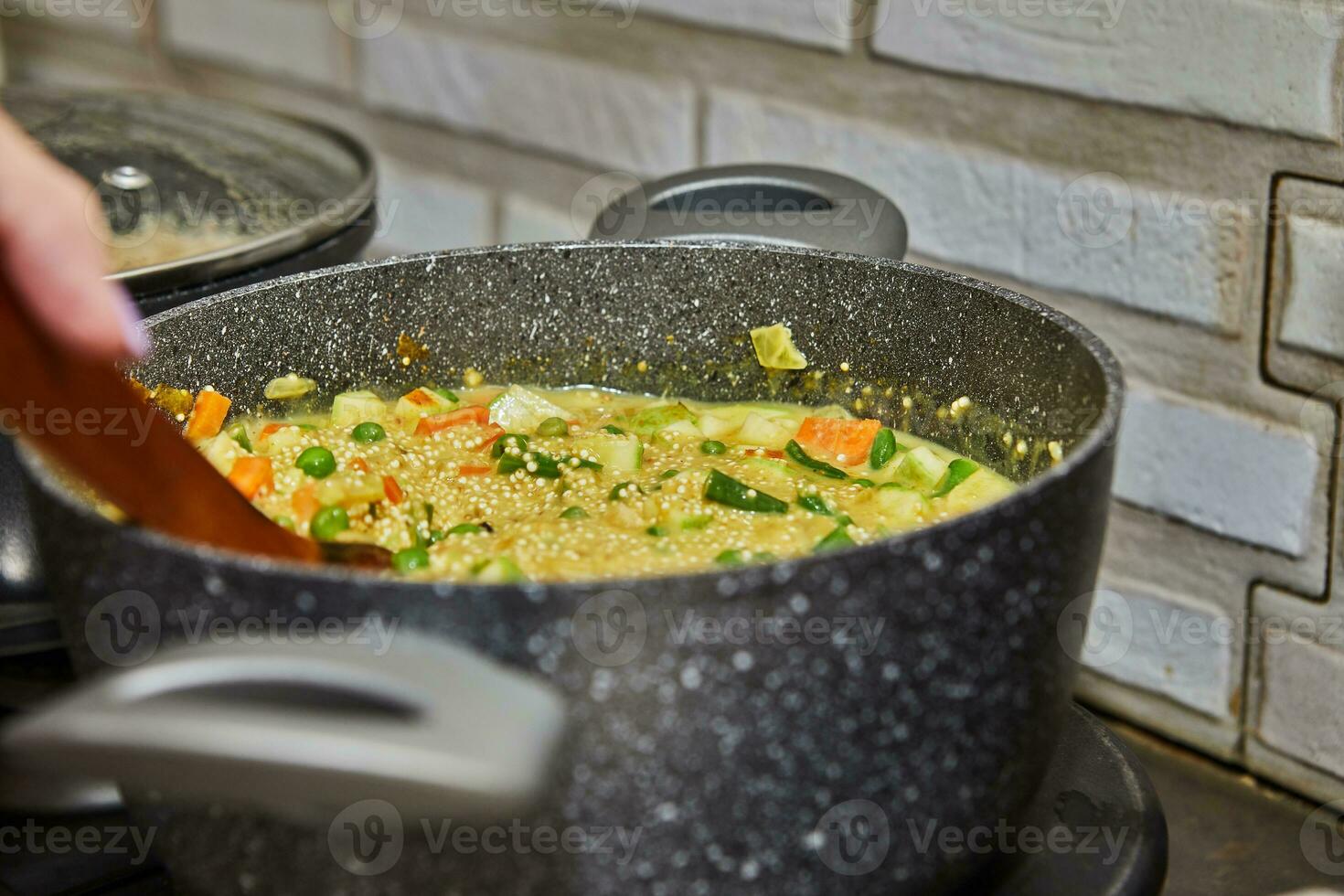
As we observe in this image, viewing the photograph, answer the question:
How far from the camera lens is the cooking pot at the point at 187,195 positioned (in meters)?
1.05

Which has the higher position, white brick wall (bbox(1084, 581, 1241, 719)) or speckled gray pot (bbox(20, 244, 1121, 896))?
speckled gray pot (bbox(20, 244, 1121, 896))

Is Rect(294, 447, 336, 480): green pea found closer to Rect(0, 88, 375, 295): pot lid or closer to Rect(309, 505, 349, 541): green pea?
Rect(309, 505, 349, 541): green pea

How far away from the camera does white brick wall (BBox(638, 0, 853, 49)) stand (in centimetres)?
149

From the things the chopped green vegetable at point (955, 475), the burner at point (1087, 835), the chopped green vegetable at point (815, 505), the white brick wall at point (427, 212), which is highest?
the chopped green vegetable at point (815, 505)


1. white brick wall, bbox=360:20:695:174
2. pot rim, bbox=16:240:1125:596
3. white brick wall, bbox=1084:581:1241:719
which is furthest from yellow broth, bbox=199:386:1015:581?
white brick wall, bbox=360:20:695:174

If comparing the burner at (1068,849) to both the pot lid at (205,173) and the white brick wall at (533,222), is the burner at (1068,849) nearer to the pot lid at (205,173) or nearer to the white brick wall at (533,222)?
the pot lid at (205,173)

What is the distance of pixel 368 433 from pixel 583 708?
1.53 ft

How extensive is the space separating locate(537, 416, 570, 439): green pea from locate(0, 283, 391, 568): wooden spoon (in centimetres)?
26

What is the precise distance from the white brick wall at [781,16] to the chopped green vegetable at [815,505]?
2.53ft

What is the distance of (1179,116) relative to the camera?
1.24 m

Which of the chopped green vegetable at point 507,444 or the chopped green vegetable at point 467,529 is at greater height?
the chopped green vegetable at point 467,529

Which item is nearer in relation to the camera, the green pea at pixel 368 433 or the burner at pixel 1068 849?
the burner at pixel 1068 849

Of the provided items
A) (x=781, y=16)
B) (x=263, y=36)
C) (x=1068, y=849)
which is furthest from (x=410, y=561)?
(x=263, y=36)

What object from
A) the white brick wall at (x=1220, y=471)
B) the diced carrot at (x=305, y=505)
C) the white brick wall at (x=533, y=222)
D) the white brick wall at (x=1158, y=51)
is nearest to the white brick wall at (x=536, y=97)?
the white brick wall at (x=533, y=222)
